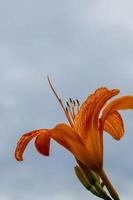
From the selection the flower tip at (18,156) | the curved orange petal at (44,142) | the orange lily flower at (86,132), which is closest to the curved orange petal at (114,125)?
the orange lily flower at (86,132)

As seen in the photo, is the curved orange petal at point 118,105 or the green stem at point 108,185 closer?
the green stem at point 108,185

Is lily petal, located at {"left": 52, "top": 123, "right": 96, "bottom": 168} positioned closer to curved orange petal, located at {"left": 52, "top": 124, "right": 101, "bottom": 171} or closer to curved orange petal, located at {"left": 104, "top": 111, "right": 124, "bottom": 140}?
curved orange petal, located at {"left": 52, "top": 124, "right": 101, "bottom": 171}

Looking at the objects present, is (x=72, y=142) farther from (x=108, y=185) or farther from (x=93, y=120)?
(x=108, y=185)

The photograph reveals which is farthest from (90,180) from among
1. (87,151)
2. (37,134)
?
(37,134)

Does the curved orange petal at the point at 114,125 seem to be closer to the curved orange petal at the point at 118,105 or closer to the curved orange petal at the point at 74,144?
the curved orange petal at the point at 118,105

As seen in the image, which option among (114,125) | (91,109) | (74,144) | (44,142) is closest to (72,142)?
(74,144)
